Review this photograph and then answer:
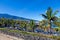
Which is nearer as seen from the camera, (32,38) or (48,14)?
(32,38)

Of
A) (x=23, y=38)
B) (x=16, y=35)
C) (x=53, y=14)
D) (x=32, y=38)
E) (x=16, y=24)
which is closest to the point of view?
(x=32, y=38)

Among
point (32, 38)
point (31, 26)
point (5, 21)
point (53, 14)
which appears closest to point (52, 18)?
point (53, 14)

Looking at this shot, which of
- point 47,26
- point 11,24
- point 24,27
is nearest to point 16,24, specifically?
point 11,24

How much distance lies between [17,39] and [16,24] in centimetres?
7985

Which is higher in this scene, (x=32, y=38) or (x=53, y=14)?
(x=53, y=14)

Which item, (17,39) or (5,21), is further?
(5,21)

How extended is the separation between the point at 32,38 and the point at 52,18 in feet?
96.2

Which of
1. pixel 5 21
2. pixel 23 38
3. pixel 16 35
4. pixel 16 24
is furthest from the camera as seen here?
pixel 16 24

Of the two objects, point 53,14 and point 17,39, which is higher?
point 53,14

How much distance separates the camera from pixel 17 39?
26391 mm

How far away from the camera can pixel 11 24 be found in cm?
9775

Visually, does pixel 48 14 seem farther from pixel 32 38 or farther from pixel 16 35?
pixel 32 38

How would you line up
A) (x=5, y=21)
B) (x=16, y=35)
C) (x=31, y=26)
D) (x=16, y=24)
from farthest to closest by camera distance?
(x=16, y=24) → (x=5, y=21) → (x=31, y=26) → (x=16, y=35)

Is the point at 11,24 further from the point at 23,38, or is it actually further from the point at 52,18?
the point at 23,38
